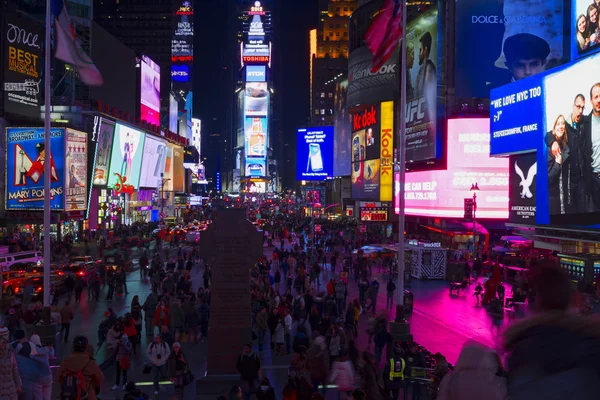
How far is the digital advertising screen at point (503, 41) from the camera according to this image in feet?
171

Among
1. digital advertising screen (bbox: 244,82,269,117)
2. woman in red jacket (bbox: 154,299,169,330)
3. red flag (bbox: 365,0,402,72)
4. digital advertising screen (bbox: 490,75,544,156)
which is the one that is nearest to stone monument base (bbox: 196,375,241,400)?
woman in red jacket (bbox: 154,299,169,330)

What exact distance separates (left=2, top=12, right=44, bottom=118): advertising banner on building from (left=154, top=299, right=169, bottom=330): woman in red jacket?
32799 millimetres

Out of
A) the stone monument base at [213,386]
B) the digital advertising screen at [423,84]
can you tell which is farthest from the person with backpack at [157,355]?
the digital advertising screen at [423,84]

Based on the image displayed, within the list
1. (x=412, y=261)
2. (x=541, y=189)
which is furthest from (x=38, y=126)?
(x=541, y=189)

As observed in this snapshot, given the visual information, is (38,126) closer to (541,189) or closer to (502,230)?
(541,189)

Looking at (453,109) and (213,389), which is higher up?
(453,109)

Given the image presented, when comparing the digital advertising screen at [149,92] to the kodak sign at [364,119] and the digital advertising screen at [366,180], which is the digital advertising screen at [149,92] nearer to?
the kodak sign at [364,119]

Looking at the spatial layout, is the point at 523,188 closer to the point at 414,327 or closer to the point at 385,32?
the point at 414,327

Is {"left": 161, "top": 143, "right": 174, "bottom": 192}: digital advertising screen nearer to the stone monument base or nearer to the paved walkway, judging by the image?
the paved walkway

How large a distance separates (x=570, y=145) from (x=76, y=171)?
1416 inches

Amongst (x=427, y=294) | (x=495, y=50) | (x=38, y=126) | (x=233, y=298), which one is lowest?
(x=427, y=294)

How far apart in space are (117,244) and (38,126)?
1172 cm

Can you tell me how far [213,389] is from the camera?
12.3 meters

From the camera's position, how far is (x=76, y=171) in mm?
48719
